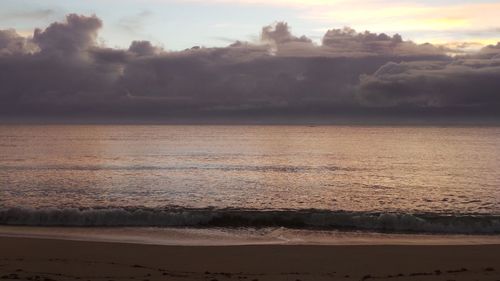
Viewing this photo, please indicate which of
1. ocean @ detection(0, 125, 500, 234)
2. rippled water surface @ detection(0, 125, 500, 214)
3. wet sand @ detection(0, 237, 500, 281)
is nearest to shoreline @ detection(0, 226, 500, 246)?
ocean @ detection(0, 125, 500, 234)

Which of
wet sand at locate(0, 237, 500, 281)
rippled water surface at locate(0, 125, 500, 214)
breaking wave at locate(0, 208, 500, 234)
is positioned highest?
wet sand at locate(0, 237, 500, 281)

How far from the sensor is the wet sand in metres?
11.8

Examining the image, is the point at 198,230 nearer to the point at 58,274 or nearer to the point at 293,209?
the point at 293,209

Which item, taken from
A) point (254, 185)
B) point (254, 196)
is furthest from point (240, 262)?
point (254, 185)

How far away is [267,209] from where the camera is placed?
23891 mm

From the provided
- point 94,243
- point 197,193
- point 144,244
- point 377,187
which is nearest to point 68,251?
point 94,243

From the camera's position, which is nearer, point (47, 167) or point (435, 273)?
point (435, 273)

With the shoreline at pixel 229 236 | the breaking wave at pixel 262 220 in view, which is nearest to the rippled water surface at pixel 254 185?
the breaking wave at pixel 262 220

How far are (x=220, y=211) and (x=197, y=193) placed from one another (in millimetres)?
6507

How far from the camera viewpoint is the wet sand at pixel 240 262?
11.8 m

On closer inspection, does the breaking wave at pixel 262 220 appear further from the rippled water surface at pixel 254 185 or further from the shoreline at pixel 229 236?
the rippled water surface at pixel 254 185

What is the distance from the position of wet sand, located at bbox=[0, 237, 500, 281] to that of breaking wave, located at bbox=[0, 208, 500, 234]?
4.36 m

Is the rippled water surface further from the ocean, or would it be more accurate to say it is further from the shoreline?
the shoreline

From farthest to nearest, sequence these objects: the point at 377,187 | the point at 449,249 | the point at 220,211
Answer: the point at 377,187 → the point at 220,211 → the point at 449,249
